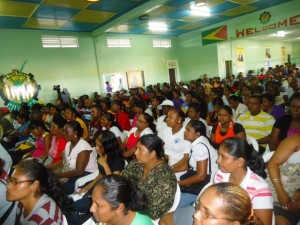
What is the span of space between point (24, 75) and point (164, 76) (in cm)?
640

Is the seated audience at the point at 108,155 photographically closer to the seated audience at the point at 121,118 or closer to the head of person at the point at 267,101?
the seated audience at the point at 121,118

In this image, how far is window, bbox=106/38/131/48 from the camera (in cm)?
949

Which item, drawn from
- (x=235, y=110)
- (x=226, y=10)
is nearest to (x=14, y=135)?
(x=235, y=110)

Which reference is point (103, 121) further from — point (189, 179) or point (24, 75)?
point (24, 75)

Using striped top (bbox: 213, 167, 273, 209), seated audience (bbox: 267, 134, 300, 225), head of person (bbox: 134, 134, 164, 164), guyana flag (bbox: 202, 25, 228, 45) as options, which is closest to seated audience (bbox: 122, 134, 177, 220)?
head of person (bbox: 134, 134, 164, 164)

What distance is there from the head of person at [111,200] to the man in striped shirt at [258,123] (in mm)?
2242

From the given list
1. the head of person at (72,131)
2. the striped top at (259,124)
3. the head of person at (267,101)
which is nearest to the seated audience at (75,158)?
the head of person at (72,131)

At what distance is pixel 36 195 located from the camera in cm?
165

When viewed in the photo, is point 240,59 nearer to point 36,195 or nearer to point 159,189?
point 159,189

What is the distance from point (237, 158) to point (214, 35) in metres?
9.37

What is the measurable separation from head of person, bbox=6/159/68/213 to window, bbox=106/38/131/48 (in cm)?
844

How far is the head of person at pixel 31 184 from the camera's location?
162 cm

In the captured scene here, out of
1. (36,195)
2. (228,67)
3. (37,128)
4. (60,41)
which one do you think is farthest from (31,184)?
(228,67)

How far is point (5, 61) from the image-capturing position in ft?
23.3
